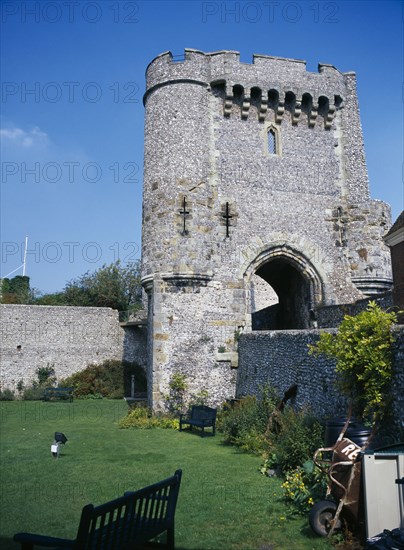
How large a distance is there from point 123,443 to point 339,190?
40.8 feet

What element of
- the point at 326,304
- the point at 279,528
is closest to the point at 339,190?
the point at 326,304

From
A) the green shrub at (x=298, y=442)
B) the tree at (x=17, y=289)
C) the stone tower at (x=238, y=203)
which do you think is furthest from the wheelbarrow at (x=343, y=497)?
the tree at (x=17, y=289)

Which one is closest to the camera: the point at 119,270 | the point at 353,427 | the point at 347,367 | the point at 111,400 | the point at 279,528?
the point at 279,528

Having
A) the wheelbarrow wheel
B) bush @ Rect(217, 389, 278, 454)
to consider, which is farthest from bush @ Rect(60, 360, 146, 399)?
the wheelbarrow wheel

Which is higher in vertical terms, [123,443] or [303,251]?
[303,251]

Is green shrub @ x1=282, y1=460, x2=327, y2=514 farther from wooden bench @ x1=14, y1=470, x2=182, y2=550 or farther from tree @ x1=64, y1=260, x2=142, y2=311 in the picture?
tree @ x1=64, y1=260, x2=142, y2=311

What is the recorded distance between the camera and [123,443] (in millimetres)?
11273

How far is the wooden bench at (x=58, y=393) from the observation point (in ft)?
71.6

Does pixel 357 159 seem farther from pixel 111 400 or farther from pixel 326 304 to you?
pixel 111 400

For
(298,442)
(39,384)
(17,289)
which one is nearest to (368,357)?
(298,442)

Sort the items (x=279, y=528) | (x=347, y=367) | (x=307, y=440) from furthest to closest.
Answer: (x=307, y=440), (x=347, y=367), (x=279, y=528)

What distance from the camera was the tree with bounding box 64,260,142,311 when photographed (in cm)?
3728

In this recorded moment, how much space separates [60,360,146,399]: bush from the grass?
10160mm

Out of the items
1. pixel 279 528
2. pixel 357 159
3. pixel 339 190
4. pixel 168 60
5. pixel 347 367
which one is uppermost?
pixel 168 60
